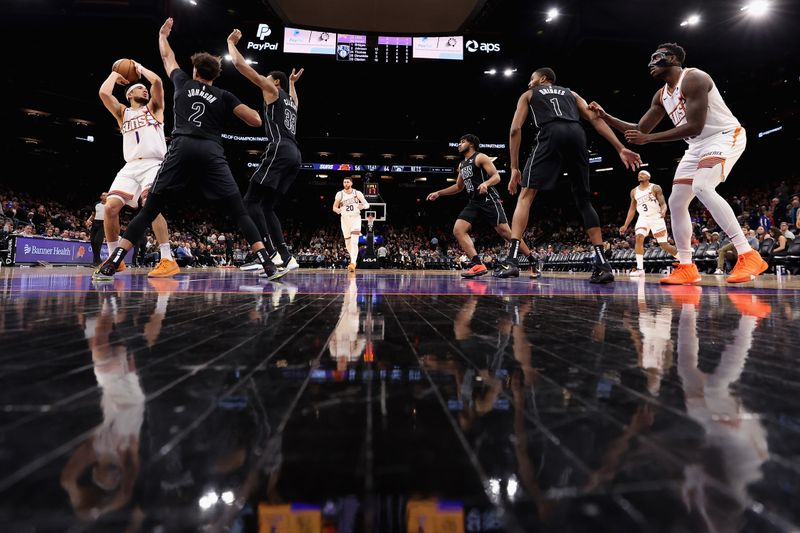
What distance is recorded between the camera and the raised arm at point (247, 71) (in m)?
3.20

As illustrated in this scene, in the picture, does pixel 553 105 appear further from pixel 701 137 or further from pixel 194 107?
pixel 194 107

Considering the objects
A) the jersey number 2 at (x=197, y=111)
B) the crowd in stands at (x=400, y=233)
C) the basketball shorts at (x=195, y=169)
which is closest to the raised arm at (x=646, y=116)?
the basketball shorts at (x=195, y=169)

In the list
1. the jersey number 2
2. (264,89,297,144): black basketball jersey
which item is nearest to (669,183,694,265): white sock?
(264,89,297,144): black basketball jersey

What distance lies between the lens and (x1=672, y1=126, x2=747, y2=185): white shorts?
117 inches

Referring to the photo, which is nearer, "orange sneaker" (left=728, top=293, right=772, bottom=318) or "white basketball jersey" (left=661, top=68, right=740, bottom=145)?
"orange sneaker" (left=728, top=293, right=772, bottom=318)

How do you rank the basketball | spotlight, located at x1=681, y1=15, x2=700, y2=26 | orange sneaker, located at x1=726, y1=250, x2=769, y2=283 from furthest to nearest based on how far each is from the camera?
1. spotlight, located at x1=681, y1=15, x2=700, y2=26
2. the basketball
3. orange sneaker, located at x1=726, y1=250, x2=769, y2=283

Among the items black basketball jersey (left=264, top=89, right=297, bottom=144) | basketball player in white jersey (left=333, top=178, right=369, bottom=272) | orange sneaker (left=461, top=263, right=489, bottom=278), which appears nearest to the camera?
black basketball jersey (left=264, top=89, right=297, bottom=144)

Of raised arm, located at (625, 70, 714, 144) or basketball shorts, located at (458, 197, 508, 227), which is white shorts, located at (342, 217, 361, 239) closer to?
basketball shorts, located at (458, 197, 508, 227)

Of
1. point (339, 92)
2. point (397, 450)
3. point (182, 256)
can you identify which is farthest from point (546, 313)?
→ point (339, 92)

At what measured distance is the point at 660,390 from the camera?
1.83ft

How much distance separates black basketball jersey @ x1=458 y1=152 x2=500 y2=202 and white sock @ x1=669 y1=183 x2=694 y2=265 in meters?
1.77

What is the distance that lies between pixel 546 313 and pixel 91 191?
22187 millimetres

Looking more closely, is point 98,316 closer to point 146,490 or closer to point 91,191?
point 146,490

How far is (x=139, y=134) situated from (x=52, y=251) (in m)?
7.95
